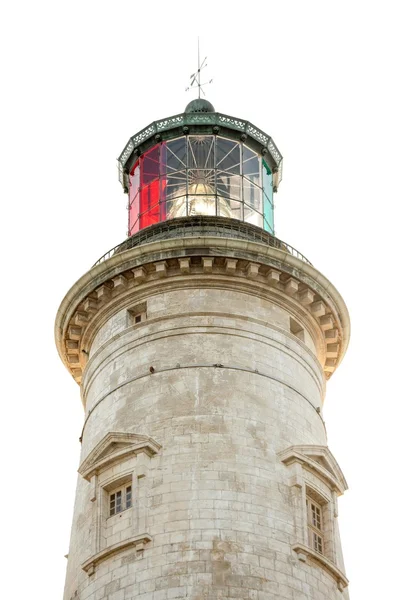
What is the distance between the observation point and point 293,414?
35875 millimetres

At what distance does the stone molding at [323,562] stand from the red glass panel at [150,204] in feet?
46.3

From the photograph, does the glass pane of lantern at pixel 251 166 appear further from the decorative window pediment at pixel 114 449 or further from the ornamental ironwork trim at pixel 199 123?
the decorative window pediment at pixel 114 449

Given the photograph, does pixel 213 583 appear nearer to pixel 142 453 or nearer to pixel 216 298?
pixel 142 453

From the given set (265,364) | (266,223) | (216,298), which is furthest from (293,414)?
(266,223)

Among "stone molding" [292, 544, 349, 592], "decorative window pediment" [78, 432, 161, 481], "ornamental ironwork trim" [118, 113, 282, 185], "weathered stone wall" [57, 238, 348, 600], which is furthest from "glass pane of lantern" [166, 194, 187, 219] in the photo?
"stone molding" [292, 544, 349, 592]

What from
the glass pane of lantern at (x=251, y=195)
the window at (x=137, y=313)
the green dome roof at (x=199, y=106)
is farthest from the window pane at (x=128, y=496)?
the green dome roof at (x=199, y=106)

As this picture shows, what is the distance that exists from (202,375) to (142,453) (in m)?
3.15

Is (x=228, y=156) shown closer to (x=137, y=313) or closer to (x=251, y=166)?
(x=251, y=166)

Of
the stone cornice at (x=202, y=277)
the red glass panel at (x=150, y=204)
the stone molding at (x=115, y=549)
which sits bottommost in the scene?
the stone molding at (x=115, y=549)

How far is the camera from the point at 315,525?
34438 millimetres

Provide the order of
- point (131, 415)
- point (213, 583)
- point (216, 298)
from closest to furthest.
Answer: point (213, 583) < point (131, 415) < point (216, 298)

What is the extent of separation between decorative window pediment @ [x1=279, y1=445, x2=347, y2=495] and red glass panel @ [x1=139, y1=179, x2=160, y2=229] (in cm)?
1102

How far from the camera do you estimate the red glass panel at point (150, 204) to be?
42562mm

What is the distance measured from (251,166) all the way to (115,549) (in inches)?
649
